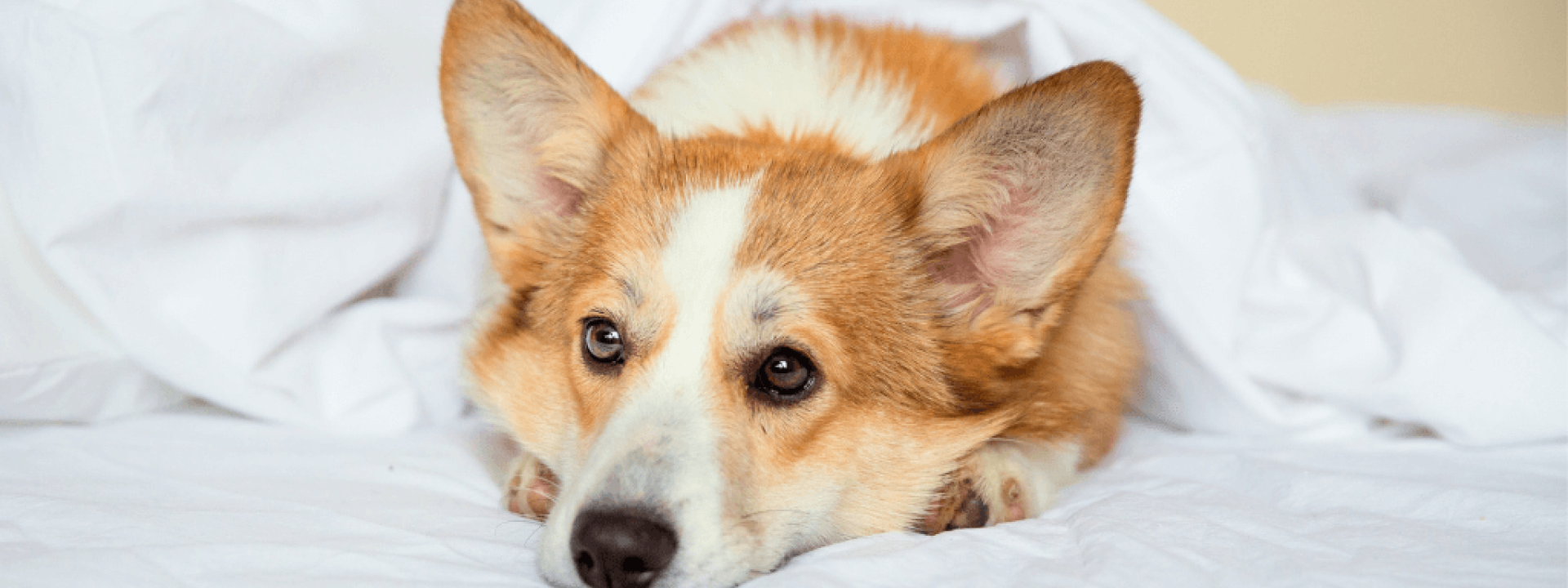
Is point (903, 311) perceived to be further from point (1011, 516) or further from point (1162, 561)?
point (1162, 561)

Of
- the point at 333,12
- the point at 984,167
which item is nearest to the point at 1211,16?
the point at 984,167

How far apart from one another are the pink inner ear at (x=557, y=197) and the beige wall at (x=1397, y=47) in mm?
3440

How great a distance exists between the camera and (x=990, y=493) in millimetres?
1409

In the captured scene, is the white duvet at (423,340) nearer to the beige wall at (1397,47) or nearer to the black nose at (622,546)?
the black nose at (622,546)

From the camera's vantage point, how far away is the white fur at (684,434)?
3.69ft

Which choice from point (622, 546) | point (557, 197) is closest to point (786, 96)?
point (557, 197)

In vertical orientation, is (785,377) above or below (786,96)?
below

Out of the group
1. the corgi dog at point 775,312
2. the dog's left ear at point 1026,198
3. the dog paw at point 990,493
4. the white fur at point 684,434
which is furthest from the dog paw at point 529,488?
the dog's left ear at point 1026,198

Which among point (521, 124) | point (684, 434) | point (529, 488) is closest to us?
point (684, 434)

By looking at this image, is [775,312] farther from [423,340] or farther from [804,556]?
[423,340]

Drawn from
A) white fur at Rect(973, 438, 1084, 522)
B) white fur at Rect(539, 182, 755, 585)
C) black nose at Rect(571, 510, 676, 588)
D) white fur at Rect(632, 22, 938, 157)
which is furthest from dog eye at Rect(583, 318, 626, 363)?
white fur at Rect(973, 438, 1084, 522)

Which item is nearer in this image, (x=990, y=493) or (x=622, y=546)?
(x=622, y=546)

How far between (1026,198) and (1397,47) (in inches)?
161

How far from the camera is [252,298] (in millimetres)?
1721
